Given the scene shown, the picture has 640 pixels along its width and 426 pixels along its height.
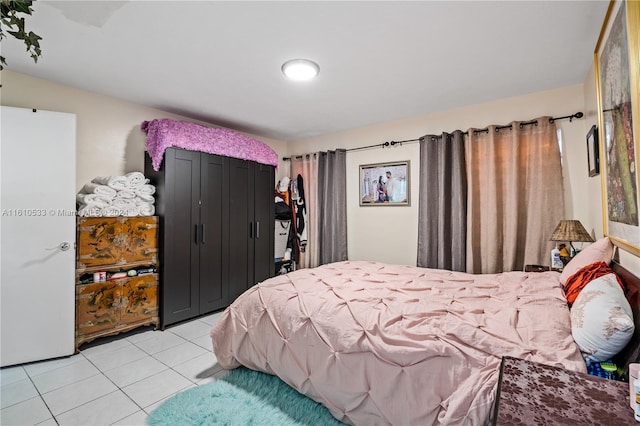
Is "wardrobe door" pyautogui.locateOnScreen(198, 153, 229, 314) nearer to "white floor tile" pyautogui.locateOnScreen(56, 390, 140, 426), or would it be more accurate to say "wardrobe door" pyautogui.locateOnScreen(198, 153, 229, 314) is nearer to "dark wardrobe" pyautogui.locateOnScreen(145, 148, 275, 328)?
"dark wardrobe" pyautogui.locateOnScreen(145, 148, 275, 328)

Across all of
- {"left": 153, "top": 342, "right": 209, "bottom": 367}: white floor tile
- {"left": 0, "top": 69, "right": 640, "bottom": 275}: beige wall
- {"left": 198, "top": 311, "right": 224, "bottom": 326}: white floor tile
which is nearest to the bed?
{"left": 153, "top": 342, "right": 209, "bottom": 367}: white floor tile

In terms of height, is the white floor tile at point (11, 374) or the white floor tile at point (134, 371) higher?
the white floor tile at point (11, 374)

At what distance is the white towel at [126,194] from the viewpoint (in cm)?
290

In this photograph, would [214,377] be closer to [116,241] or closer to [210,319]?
[210,319]

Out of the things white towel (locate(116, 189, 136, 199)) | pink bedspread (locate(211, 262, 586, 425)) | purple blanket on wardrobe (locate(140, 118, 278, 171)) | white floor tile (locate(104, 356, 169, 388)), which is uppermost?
purple blanket on wardrobe (locate(140, 118, 278, 171))

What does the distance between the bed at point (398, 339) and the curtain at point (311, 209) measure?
2241mm

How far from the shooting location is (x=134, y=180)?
3006mm

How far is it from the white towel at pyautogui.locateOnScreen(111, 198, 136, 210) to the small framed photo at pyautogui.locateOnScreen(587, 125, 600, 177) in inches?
161

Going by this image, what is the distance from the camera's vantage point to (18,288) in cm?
235

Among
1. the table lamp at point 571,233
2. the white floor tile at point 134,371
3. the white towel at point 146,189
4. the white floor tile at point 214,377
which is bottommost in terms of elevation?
the white floor tile at point 214,377

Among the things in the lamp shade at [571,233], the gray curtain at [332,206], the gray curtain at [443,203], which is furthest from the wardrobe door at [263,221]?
the lamp shade at [571,233]

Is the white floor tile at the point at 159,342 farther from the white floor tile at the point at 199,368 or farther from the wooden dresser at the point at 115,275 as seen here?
the white floor tile at the point at 199,368

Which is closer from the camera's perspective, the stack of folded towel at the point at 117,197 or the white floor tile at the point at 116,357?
the white floor tile at the point at 116,357

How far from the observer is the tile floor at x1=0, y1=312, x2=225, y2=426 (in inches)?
70.3
